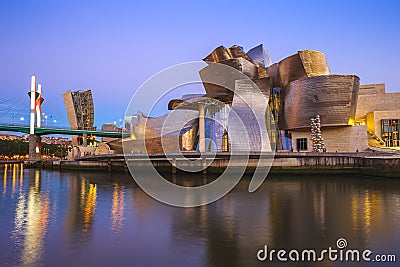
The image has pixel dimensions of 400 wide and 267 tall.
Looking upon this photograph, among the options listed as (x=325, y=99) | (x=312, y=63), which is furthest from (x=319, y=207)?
(x=312, y=63)

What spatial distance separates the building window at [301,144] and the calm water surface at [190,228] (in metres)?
18.4

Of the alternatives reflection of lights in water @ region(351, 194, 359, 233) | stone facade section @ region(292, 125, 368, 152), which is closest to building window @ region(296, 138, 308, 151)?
stone facade section @ region(292, 125, 368, 152)

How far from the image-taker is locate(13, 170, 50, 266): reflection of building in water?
7.22m

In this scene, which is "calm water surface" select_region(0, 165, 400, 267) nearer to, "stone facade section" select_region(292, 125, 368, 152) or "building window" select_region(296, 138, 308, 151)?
"stone facade section" select_region(292, 125, 368, 152)

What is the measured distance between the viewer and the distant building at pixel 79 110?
2736 inches

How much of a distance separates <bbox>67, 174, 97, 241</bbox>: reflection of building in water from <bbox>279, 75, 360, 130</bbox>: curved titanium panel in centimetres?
2168

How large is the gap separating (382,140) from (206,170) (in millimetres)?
18789

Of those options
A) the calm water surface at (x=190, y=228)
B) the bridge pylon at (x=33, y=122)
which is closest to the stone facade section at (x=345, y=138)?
the calm water surface at (x=190, y=228)

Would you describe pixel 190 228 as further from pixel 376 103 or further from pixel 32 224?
pixel 376 103

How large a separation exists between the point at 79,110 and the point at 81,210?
2492 inches

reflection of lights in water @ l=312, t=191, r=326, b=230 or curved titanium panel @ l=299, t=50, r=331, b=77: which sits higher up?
curved titanium panel @ l=299, t=50, r=331, b=77

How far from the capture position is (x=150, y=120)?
46.8 m

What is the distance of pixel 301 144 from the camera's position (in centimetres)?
3481

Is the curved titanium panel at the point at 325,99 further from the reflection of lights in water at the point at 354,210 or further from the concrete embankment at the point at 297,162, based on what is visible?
the reflection of lights in water at the point at 354,210
